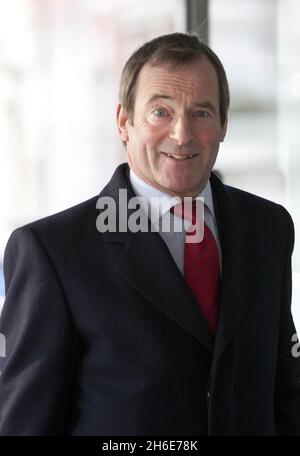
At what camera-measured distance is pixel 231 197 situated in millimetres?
1320

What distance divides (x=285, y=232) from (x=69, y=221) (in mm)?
398

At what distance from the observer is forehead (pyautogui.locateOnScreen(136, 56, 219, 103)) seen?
1.19 m

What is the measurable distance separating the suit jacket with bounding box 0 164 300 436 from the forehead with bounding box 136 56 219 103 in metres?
0.23

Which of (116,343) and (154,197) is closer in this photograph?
(116,343)

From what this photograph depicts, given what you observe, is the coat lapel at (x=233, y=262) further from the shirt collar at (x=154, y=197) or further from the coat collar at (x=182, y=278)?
the shirt collar at (x=154, y=197)

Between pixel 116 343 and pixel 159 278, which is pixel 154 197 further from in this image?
pixel 116 343

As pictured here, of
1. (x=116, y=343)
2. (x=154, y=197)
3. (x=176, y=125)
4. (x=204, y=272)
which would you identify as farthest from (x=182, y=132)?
(x=116, y=343)

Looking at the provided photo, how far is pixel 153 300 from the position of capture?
3.71 feet

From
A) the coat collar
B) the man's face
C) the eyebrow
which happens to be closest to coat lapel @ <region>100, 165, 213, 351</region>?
the coat collar

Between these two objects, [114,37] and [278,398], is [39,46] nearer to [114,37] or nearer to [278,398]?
[114,37]

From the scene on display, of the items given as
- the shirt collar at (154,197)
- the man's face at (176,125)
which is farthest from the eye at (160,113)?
the shirt collar at (154,197)

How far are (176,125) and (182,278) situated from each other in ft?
0.80

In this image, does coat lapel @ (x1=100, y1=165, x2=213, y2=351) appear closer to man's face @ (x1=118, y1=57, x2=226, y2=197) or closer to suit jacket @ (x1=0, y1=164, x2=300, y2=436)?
suit jacket @ (x1=0, y1=164, x2=300, y2=436)

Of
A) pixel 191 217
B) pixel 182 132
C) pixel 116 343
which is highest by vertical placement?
pixel 182 132
